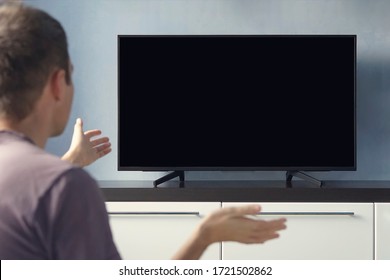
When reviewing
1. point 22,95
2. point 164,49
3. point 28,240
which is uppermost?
point 164,49

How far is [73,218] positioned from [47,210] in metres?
0.03

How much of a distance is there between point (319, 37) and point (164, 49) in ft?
2.32

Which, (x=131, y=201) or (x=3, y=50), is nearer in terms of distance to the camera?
(x=3, y=50)

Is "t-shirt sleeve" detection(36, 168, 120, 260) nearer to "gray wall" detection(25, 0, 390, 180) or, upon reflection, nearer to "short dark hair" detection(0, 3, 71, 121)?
"short dark hair" detection(0, 3, 71, 121)

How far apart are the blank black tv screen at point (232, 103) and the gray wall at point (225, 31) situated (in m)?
0.24

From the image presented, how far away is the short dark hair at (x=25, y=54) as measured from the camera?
33.6 inches

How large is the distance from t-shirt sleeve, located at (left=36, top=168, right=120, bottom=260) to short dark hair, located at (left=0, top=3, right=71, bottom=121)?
0.57ft

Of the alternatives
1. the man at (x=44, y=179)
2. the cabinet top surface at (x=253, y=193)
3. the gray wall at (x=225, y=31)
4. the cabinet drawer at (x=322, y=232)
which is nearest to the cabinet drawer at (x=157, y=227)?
the cabinet top surface at (x=253, y=193)

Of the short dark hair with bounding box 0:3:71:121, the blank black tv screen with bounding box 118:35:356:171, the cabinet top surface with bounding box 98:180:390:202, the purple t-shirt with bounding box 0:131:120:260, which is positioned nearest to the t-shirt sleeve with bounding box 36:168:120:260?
the purple t-shirt with bounding box 0:131:120:260

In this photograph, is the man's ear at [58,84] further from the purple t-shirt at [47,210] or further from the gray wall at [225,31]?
the gray wall at [225,31]

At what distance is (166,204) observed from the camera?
264cm

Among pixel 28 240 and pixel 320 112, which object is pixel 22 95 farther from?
pixel 320 112
